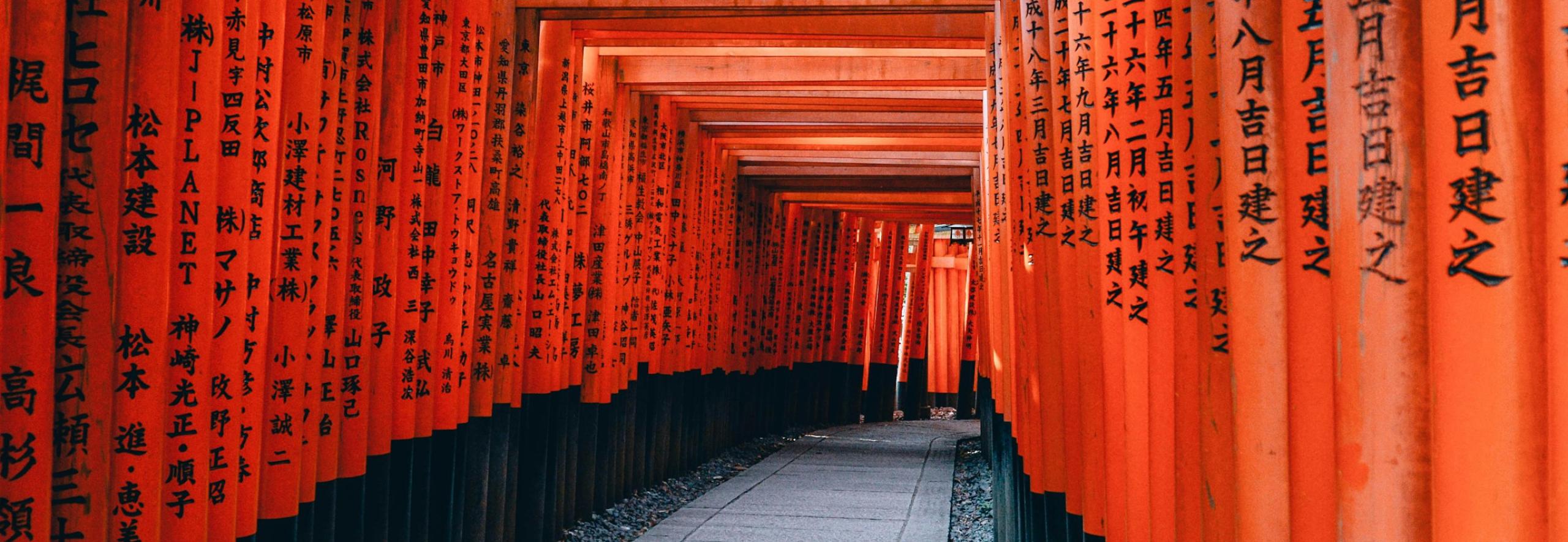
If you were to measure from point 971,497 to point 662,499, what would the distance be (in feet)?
8.99

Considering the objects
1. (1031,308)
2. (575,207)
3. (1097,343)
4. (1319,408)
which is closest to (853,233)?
(575,207)

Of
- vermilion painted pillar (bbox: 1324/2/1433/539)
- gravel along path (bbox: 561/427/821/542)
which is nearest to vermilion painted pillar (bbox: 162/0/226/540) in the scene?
vermilion painted pillar (bbox: 1324/2/1433/539)

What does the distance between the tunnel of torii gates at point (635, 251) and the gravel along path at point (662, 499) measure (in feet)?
0.66

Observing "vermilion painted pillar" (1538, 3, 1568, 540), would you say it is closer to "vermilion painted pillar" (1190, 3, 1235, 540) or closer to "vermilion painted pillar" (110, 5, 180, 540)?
"vermilion painted pillar" (1190, 3, 1235, 540)

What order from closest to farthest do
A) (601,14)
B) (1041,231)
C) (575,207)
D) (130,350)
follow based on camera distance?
(130,350) < (1041,231) < (601,14) < (575,207)

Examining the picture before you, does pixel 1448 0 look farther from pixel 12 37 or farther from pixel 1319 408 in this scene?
pixel 12 37

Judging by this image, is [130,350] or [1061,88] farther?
[1061,88]

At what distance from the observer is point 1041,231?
14.0 feet

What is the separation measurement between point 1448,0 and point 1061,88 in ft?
8.23

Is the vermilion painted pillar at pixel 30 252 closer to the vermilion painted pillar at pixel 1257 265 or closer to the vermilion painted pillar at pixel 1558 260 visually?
the vermilion painted pillar at pixel 1257 265

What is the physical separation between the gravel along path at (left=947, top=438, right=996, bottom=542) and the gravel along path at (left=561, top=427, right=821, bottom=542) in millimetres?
2084

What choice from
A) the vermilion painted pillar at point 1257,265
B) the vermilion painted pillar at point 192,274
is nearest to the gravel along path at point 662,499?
the vermilion painted pillar at point 192,274

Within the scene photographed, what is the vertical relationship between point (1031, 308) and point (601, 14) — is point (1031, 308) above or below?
below

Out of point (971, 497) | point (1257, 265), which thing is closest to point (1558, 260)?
point (1257, 265)
